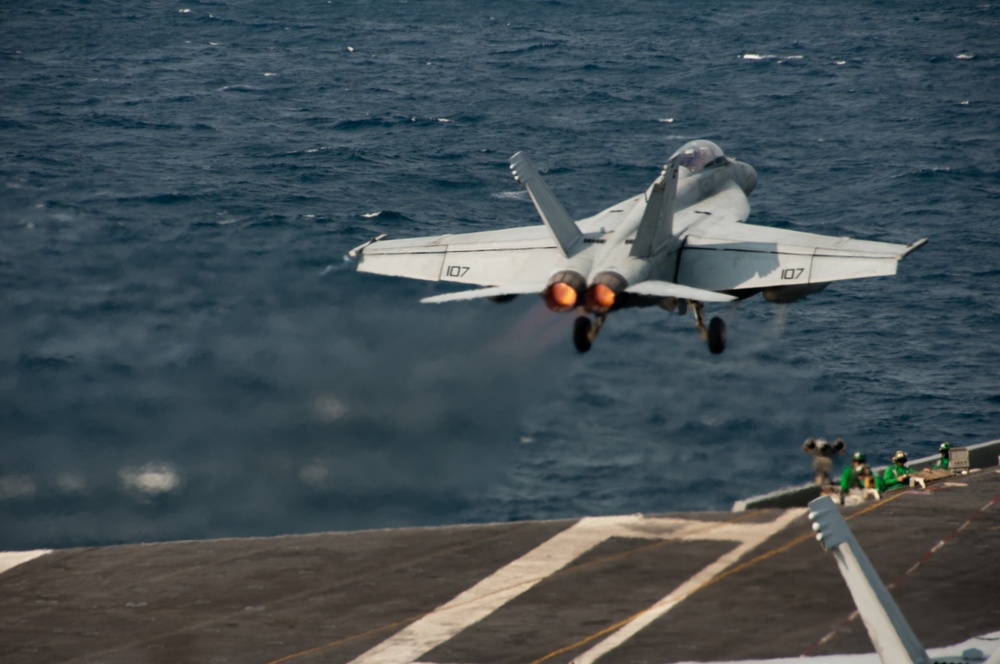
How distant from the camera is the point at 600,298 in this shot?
46.1 m

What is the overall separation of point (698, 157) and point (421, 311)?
19.7 meters

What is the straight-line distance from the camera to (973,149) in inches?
3974

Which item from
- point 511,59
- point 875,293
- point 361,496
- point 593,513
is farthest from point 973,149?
point 361,496

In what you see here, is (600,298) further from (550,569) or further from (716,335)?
(550,569)

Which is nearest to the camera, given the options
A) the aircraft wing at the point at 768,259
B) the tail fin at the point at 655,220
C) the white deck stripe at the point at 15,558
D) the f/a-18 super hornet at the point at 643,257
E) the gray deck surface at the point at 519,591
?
the gray deck surface at the point at 519,591

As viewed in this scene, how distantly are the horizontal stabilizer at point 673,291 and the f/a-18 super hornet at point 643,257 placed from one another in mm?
45

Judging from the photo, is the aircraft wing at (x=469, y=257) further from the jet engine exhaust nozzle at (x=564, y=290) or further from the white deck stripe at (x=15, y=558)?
the white deck stripe at (x=15, y=558)

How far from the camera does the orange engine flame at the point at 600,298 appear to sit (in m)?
45.9

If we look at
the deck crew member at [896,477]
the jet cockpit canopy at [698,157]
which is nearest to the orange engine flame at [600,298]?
the jet cockpit canopy at [698,157]

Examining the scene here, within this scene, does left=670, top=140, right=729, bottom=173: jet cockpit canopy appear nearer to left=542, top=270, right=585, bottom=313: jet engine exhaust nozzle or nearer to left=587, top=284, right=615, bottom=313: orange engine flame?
left=587, top=284, right=615, bottom=313: orange engine flame

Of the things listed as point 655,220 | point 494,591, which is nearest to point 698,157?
point 655,220

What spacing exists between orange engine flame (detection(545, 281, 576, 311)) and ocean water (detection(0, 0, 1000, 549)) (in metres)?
16.3

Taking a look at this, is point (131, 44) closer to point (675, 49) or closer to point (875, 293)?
point (675, 49)

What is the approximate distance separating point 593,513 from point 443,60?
7060cm
